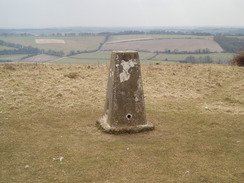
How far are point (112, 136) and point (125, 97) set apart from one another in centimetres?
150

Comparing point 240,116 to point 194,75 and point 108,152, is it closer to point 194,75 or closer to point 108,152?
point 108,152

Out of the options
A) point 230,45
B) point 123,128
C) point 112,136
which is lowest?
point 112,136

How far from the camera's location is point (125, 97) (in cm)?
1041

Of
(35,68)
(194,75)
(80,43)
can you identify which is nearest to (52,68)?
(35,68)

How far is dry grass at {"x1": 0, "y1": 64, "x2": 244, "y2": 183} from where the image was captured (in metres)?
7.12

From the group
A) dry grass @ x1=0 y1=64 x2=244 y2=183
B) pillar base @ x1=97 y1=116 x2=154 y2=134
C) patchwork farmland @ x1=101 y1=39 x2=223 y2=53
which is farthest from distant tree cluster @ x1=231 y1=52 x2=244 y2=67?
patchwork farmland @ x1=101 y1=39 x2=223 y2=53

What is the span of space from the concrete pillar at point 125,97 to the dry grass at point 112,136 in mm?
483

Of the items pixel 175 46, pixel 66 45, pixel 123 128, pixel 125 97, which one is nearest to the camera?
pixel 123 128

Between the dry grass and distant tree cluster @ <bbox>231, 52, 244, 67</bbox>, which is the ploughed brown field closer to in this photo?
distant tree cluster @ <bbox>231, 52, 244, 67</bbox>

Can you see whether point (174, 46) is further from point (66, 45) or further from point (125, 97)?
point (125, 97)

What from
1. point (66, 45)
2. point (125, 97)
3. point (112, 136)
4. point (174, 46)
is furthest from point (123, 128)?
point (66, 45)

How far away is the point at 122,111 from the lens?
10430 millimetres

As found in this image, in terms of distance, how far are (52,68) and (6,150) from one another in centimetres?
1528

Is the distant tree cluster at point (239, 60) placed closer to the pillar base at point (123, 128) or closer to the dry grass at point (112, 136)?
the dry grass at point (112, 136)
